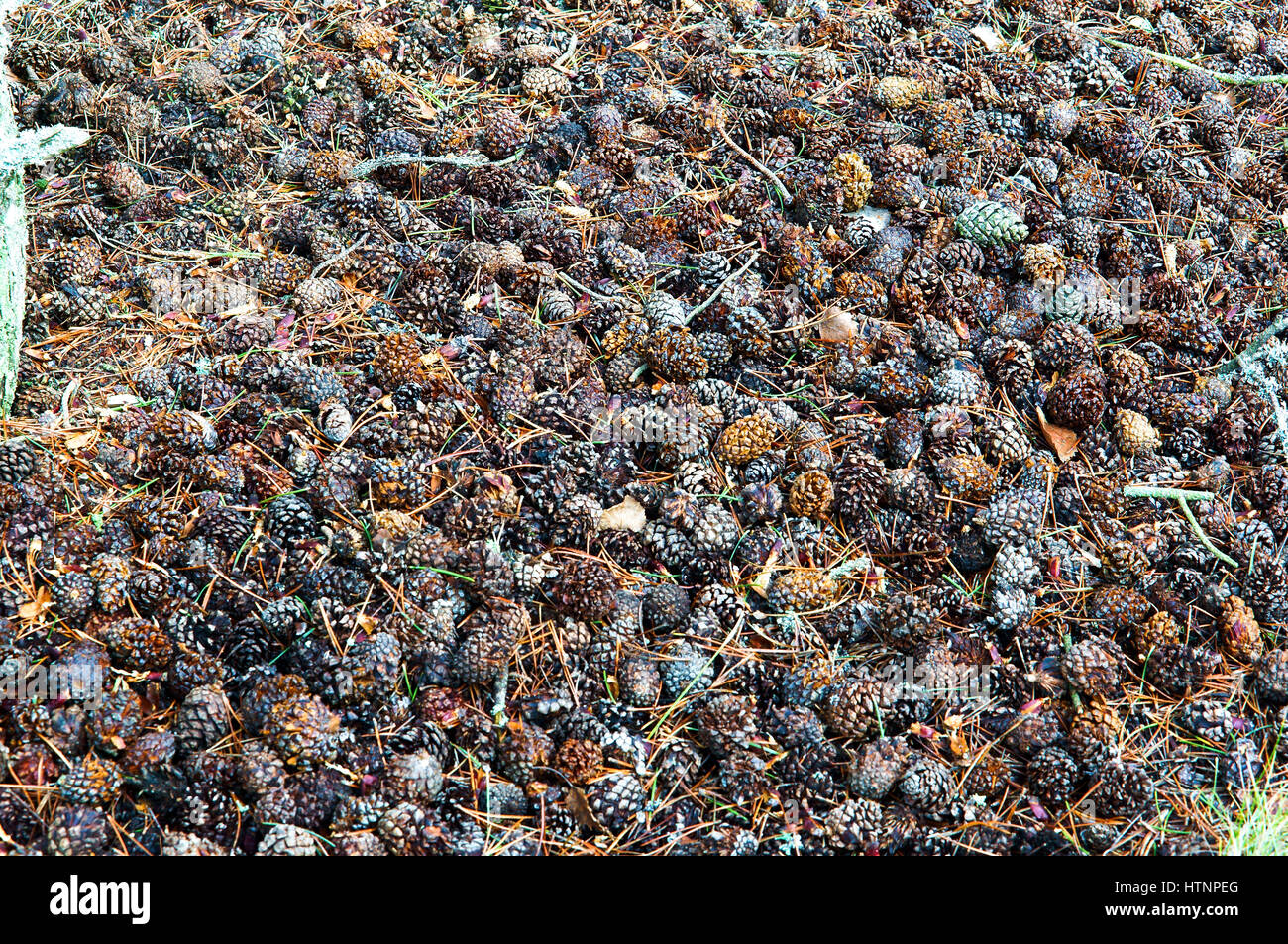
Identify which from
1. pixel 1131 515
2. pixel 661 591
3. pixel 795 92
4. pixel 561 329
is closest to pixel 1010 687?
pixel 1131 515

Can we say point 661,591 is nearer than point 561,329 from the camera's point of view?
Yes

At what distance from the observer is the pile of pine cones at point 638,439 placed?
1.89 meters

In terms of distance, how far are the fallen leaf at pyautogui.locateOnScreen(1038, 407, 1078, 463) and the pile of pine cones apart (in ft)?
0.06

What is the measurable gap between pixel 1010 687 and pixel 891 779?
336 millimetres

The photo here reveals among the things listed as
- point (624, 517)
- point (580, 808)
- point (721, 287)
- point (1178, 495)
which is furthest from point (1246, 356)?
point (580, 808)

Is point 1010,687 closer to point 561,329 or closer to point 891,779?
point 891,779

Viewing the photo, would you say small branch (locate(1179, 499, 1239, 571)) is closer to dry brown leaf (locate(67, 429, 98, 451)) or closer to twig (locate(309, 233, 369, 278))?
twig (locate(309, 233, 369, 278))

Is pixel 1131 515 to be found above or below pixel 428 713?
above

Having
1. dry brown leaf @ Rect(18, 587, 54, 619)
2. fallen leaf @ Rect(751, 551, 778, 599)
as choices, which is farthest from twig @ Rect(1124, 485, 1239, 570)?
dry brown leaf @ Rect(18, 587, 54, 619)

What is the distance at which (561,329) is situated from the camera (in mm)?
2510

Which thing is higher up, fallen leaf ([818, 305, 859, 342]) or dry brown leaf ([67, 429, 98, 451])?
fallen leaf ([818, 305, 859, 342])

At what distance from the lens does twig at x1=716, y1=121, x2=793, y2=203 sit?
114 inches

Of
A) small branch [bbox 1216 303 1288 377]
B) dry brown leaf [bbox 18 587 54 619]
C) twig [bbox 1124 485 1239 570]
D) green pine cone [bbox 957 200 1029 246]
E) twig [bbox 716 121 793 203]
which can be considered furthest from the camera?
twig [bbox 716 121 793 203]

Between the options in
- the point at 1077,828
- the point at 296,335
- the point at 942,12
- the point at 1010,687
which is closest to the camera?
the point at 1077,828
